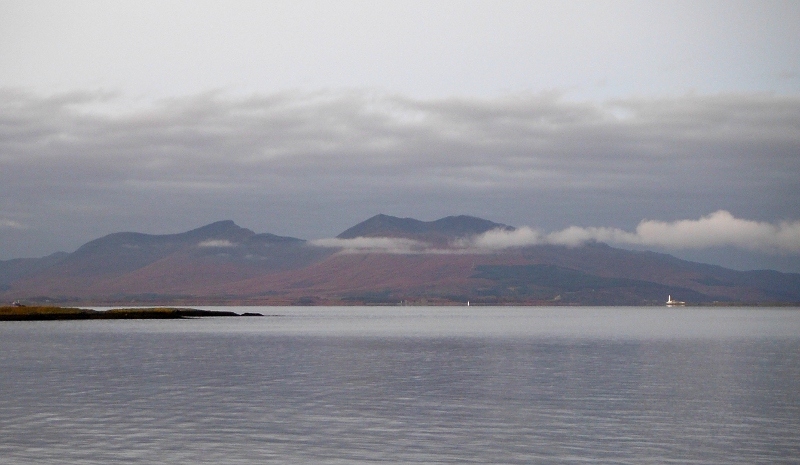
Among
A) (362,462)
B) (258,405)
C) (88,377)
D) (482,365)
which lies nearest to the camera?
(362,462)

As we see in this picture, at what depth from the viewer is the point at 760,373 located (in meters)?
60.8

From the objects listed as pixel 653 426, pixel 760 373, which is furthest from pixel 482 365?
pixel 653 426

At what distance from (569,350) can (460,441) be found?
5661 centimetres

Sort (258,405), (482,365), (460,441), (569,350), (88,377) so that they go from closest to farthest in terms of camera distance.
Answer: (460,441)
(258,405)
(88,377)
(482,365)
(569,350)

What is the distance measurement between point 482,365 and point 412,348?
2500cm

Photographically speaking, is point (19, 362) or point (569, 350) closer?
point (19, 362)

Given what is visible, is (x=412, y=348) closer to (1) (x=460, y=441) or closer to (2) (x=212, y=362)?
(2) (x=212, y=362)

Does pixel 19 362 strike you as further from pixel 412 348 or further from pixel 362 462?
pixel 362 462

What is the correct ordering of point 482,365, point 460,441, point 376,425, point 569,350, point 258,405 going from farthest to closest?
point 569,350, point 482,365, point 258,405, point 376,425, point 460,441

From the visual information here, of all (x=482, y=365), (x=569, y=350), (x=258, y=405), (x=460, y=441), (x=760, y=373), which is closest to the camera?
(x=460, y=441)

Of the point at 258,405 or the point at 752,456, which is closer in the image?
the point at 752,456

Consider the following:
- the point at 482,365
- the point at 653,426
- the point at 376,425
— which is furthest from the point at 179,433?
the point at 482,365

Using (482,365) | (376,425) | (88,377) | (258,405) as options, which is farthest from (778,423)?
(88,377)

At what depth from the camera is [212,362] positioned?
69.6m
